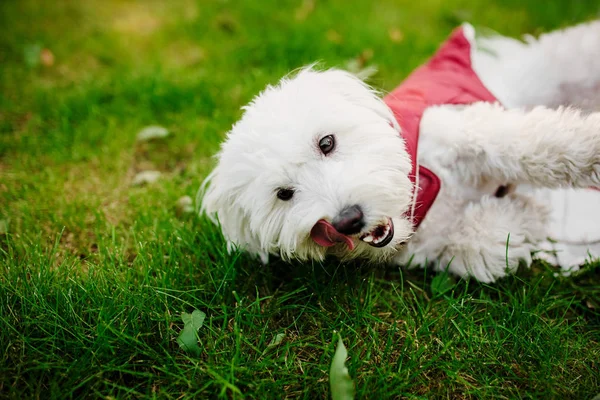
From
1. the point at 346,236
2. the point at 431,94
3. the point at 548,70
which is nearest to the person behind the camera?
the point at 346,236

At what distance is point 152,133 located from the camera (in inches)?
133

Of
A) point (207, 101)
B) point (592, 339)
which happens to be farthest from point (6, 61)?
point (592, 339)

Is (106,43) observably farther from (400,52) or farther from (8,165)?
(400,52)

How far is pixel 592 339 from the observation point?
1955mm

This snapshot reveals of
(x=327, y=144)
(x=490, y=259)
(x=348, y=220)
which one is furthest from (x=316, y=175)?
(x=490, y=259)

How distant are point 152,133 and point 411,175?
7.09 feet

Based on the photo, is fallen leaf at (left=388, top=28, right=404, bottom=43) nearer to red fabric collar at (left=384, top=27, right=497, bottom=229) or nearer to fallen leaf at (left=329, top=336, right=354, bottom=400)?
red fabric collar at (left=384, top=27, right=497, bottom=229)

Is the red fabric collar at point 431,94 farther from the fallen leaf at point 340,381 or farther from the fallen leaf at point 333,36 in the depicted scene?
the fallen leaf at point 333,36

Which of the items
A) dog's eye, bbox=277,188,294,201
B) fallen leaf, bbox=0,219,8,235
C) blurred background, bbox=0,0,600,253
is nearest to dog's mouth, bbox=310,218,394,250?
dog's eye, bbox=277,188,294,201

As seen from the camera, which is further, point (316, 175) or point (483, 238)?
point (483, 238)

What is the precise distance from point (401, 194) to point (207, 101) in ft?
7.43

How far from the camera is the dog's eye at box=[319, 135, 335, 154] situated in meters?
1.93

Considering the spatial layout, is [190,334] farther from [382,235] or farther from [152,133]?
Answer: [152,133]

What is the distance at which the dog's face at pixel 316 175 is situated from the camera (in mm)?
1801
